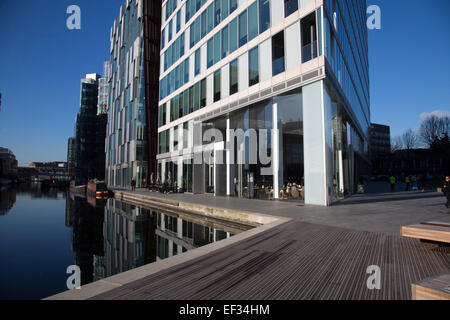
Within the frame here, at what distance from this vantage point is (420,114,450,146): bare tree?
4528 cm

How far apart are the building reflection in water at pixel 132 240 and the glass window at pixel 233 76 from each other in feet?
32.2

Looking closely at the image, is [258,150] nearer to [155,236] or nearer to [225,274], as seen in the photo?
[155,236]

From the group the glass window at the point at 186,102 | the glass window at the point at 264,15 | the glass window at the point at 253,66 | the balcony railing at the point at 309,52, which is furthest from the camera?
the glass window at the point at 186,102

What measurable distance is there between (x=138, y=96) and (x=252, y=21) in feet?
92.5

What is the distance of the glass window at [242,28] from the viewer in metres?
17.4

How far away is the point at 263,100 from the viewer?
16188 mm

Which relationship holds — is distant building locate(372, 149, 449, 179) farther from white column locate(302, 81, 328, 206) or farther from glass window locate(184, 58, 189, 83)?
white column locate(302, 81, 328, 206)

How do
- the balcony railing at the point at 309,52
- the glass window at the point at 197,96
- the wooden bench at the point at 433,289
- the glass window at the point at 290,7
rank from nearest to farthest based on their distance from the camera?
the wooden bench at the point at 433,289, the balcony railing at the point at 309,52, the glass window at the point at 290,7, the glass window at the point at 197,96

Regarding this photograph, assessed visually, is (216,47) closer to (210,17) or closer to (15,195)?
(210,17)

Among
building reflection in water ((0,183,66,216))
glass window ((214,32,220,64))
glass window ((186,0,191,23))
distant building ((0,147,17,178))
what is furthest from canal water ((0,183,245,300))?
distant building ((0,147,17,178))

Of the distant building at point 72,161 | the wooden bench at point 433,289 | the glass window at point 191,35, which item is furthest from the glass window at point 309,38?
the distant building at point 72,161

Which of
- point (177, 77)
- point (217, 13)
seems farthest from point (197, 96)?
point (217, 13)

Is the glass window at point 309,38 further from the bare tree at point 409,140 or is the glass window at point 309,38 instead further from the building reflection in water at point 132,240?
the bare tree at point 409,140

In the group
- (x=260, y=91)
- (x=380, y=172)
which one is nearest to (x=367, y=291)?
(x=260, y=91)
